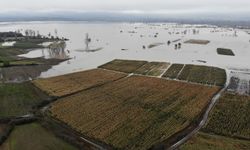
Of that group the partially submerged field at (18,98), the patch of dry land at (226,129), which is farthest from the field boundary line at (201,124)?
the partially submerged field at (18,98)

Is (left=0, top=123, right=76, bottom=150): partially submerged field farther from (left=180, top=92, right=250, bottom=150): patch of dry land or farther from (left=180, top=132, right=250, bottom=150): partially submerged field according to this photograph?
(left=180, top=92, right=250, bottom=150): patch of dry land

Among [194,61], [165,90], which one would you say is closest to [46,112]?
[165,90]

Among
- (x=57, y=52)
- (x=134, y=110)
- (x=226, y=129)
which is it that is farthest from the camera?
(x=57, y=52)

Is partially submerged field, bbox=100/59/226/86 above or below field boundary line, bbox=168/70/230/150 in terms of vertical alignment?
above

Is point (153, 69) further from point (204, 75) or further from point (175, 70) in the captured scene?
A: point (204, 75)

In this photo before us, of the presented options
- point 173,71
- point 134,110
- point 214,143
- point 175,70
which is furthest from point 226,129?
point 175,70

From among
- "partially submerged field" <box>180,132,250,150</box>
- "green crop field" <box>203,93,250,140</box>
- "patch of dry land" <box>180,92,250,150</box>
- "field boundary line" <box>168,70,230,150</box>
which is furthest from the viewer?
"green crop field" <box>203,93,250,140</box>

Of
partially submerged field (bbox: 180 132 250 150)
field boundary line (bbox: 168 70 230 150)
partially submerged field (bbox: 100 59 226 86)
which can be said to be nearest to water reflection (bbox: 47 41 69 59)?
partially submerged field (bbox: 100 59 226 86)
